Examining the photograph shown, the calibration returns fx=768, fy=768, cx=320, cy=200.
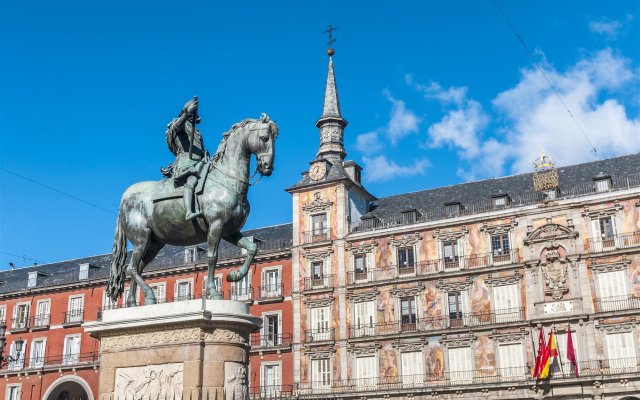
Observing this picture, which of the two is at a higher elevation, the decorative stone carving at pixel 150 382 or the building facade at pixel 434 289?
the building facade at pixel 434 289

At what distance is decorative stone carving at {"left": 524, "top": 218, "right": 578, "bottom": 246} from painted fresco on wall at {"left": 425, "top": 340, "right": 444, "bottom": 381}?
7923 millimetres

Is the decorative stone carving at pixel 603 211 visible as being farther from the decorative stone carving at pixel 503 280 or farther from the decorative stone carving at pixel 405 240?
the decorative stone carving at pixel 405 240

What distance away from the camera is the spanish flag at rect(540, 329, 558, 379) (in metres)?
40.8

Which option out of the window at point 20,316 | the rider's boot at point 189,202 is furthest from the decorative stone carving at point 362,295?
the rider's boot at point 189,202

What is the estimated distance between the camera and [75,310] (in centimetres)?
5606

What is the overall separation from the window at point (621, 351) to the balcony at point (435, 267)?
6.75m

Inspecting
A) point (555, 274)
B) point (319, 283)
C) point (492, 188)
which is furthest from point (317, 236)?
point (555, 274)

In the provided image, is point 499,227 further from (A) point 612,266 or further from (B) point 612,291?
(B) point 612,291

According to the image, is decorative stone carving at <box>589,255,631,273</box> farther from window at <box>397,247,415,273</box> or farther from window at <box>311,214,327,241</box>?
window at <box>311,214,327,241</box>

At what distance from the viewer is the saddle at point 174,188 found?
11.4 m

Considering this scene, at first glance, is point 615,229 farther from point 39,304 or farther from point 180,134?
point 39,304

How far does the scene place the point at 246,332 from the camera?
11133mm

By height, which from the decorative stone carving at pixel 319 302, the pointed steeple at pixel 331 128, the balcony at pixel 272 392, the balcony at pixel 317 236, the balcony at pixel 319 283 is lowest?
the balcony at pixel 272 392

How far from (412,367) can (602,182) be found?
50.1 feet
